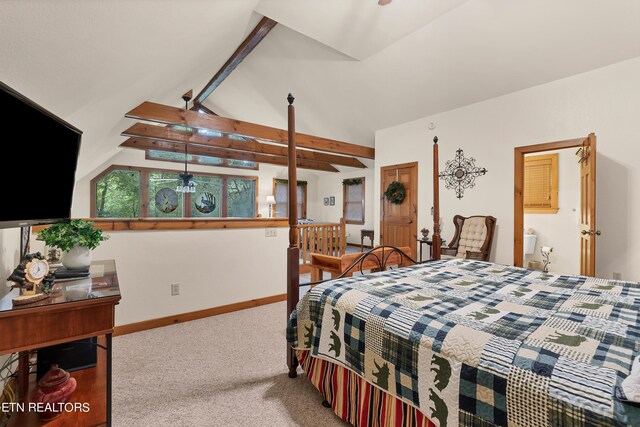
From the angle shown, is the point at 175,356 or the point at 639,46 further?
the point at 639,46

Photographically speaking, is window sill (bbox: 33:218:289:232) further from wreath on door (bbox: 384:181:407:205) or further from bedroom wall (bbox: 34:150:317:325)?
wreath on door (bbox: 384:181:407:205)

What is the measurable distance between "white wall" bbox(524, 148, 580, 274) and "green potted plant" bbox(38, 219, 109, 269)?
6.15m

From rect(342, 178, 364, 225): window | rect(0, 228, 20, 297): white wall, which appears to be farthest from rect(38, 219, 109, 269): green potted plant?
rect(342, 178, 364, 225): window

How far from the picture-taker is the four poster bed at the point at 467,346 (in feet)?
2.78

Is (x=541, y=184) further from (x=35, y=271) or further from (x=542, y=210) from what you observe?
(x=35, y=271)

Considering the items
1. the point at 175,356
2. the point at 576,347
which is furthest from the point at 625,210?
the point at 175,356

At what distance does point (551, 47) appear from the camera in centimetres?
335

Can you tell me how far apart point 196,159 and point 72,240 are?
7.01 m

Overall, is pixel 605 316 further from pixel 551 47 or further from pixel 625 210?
pixel 551 47

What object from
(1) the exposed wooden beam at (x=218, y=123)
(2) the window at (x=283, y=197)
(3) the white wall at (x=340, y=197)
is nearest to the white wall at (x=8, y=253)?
(1) the exposed wooden beam at (x=218, y=123)

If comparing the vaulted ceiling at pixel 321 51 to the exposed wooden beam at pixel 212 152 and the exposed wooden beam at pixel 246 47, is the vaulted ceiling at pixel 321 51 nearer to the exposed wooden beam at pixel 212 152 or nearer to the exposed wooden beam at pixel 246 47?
the exposed wooden beam at pixel 246 47

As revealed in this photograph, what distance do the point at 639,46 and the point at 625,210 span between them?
174cm

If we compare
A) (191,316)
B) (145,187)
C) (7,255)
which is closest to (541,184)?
(191,316)

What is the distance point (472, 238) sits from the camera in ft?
14.3
